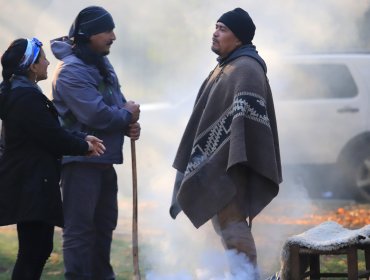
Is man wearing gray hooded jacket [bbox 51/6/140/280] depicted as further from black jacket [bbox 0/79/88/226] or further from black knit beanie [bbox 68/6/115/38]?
black jacket [bbox 0/79/88/226]

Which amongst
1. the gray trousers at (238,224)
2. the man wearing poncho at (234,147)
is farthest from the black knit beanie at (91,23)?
the gray trousers at (238,224)

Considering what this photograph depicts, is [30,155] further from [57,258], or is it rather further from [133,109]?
[57,258]

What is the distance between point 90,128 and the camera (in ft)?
20.0

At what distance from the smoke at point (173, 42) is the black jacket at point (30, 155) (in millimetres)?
3294

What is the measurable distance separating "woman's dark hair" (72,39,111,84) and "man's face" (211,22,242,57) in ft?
2.57

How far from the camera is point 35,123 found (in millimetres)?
5250

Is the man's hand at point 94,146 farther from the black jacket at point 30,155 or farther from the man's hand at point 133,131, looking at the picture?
the man's hand at point 133,131

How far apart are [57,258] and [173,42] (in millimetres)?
5986

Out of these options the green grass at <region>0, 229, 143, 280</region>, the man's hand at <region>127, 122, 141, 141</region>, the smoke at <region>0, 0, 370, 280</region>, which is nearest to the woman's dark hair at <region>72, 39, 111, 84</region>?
the man's hand at <region>127, 122, 141, 141</region>

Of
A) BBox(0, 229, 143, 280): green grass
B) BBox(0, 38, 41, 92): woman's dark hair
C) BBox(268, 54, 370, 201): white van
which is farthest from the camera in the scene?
BBox(268, 54, 370, 201): white van

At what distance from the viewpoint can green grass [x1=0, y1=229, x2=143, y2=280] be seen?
733 cm

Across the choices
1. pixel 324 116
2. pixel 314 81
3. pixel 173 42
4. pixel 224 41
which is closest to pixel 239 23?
pixel 224 41

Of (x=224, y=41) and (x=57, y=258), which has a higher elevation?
(x=224, y=41)

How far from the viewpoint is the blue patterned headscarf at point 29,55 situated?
5387mm
